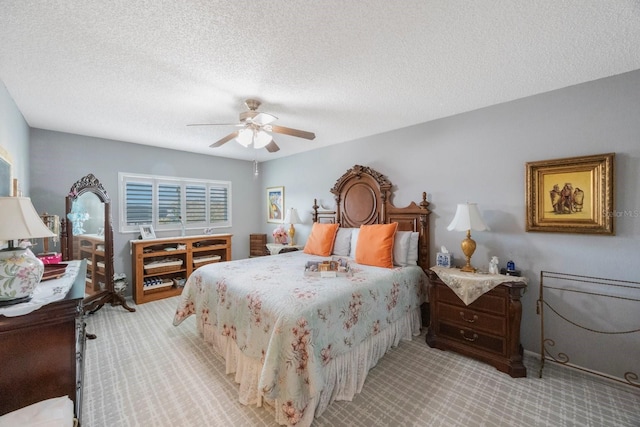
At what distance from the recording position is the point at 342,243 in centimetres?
359

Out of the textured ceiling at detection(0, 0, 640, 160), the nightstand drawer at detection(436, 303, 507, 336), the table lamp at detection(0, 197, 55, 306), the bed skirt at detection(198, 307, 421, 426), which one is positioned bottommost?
the bed skirt at detection(198, 307, 421, 426)

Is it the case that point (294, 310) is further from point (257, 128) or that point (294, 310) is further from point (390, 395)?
point (257, 128)

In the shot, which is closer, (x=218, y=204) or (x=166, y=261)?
(x=166, y=261)

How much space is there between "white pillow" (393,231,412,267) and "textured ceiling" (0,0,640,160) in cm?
144

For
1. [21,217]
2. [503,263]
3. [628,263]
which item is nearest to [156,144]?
[21,217]

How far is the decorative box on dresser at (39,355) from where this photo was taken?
1293 millimetres

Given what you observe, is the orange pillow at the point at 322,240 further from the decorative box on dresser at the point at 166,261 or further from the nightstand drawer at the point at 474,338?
the decorative box on dresser at the point at 166,261

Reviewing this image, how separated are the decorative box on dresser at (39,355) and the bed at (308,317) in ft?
3.36

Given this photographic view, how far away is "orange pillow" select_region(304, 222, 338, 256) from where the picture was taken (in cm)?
359

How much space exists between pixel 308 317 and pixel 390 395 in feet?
3.10

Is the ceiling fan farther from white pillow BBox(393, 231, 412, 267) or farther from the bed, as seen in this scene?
white pillow BBox(393, 231, 412, 267)

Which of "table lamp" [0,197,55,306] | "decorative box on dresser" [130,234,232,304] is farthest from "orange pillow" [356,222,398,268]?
"decorative box on dresser" [130,234,232,304]

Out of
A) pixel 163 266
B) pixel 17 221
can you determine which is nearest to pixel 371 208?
pixel 17 221

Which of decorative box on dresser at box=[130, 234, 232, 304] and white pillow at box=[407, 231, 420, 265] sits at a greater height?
white pillow at box=[407, 231, 420, 265]
